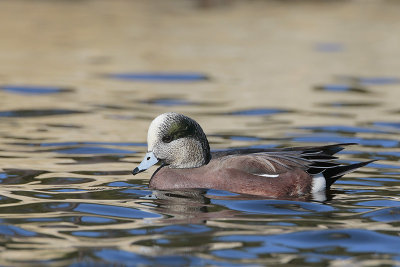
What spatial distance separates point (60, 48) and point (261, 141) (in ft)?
24.4

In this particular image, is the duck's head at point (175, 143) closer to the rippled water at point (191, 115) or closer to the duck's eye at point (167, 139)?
the duck's eye at point (167, 139)

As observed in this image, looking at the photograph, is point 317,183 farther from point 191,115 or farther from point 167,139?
point 191,115

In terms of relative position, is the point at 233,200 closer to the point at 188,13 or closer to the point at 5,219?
the point at 5,219

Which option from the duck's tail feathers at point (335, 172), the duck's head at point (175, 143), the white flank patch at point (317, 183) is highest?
the duck's head at point (175, 143)

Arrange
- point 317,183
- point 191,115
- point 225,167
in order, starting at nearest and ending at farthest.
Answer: point 225,167
point 317,183
point 191,115

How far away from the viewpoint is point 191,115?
1095 centimetres

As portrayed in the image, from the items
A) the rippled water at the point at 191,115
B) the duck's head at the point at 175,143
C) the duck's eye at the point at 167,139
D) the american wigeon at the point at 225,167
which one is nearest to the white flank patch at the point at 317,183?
the american wigeon at the point at 225,167

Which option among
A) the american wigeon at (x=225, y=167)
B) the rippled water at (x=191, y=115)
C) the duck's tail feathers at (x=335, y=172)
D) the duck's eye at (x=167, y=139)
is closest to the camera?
the rippled water at (x=191, y=115)

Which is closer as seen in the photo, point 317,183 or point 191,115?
point 317,183

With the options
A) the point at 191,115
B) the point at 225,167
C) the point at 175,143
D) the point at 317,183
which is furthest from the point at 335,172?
the point at 191,115

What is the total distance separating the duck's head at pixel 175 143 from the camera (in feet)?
22.0

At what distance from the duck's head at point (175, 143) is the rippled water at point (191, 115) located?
0.96ft

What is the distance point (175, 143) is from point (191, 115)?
4.21 metres

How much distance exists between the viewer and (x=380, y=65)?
49.2 feet
